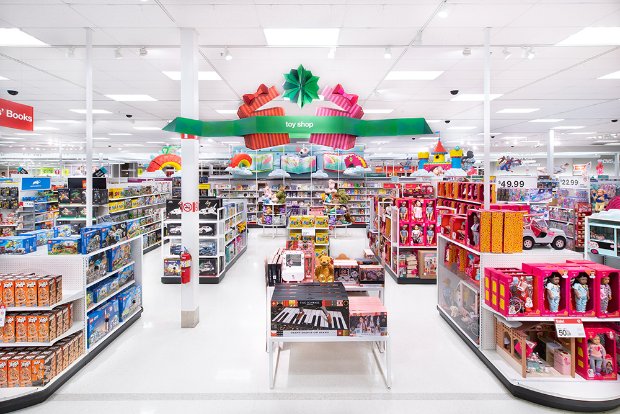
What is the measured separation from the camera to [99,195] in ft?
25.7

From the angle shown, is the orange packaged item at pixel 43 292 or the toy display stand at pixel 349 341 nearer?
the toy display stand at pixel 349 341

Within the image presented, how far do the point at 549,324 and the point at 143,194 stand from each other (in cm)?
1108

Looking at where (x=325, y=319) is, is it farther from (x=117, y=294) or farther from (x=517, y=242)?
(x=117, y=294)

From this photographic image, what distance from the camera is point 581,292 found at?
3.72m

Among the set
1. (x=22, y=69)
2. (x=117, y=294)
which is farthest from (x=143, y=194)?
(x=117, y=294)

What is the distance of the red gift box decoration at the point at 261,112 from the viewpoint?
361cm

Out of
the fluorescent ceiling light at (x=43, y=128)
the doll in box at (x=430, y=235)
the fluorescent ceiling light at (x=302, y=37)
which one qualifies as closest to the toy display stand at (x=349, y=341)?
the fluorescent ceiling light at (x=302, y=37)

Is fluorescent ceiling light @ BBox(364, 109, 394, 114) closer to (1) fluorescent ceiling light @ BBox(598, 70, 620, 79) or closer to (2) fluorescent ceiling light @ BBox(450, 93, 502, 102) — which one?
(2) fluorescent ceiling light @ BBox(450, 93, 502, 102)

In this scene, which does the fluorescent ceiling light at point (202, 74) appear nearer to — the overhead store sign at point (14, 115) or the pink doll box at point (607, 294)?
the overhead store sign at point (14, 115)

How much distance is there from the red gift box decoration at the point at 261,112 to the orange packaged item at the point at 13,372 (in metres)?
3.02

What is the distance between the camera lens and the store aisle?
3.56 metres

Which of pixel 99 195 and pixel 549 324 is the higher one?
pixel 99 195

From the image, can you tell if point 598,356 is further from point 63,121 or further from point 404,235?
point 63,121

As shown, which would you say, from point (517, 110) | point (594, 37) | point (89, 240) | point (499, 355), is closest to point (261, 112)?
point (89, 240)
